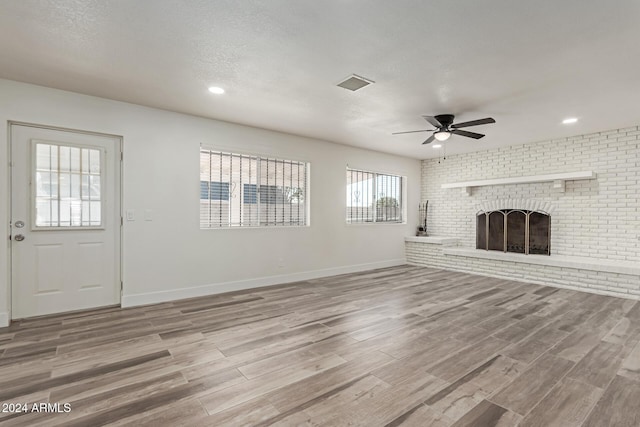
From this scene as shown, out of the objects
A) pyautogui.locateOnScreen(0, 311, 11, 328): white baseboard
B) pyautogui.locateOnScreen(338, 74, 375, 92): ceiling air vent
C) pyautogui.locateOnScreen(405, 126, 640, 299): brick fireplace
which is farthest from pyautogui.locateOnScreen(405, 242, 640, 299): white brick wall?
pyautogui.locateOnScreen(0, 311, 11, 328): white baseboard

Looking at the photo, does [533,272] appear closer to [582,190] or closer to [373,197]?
[582,190]

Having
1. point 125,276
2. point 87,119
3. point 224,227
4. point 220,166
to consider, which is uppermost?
point 87,119

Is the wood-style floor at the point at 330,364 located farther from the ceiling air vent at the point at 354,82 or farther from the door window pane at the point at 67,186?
the ceiling air vent at the point at 354,82

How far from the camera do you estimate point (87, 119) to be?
381 centimetres

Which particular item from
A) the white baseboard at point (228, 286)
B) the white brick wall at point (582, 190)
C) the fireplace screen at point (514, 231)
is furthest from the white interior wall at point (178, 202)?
the white brick wall at point (582, 190)

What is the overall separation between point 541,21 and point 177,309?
14.9ft

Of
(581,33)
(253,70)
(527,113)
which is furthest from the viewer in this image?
(527,113)

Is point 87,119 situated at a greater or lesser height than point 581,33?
lesser

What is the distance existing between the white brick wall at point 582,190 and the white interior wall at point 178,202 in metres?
3.42

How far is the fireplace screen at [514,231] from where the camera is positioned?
5.98 m

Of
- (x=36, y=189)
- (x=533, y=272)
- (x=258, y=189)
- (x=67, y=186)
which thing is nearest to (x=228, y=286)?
(x=258, y=189)

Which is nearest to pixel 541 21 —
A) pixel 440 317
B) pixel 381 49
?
pixel 381 49

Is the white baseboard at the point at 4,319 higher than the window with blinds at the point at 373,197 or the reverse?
the reverse

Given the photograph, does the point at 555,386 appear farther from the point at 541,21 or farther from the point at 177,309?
the point at 177,309
